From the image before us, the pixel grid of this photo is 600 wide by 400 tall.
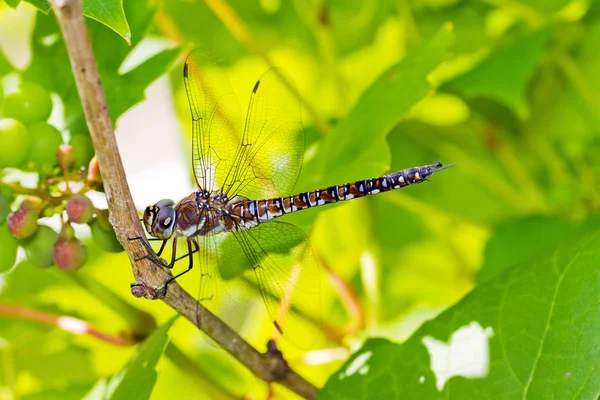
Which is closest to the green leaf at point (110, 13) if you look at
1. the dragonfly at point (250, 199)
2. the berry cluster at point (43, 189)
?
the berry cluster at point (43, 189)

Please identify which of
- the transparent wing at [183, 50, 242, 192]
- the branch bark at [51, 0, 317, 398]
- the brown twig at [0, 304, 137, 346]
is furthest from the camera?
the transparent wing at [183, 50, 242, 192]

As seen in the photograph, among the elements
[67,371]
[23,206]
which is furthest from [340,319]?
[23,206]

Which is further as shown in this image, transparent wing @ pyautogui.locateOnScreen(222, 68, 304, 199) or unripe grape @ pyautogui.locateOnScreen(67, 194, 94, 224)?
transparent wing @ pyautogui.locateOnScreen(222, 68, 304, 199)

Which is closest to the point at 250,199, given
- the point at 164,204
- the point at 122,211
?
the point at 164,204

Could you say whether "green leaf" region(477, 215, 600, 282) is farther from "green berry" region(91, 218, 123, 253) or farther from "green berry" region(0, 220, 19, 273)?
"green berry" region(0, 220, 19, 273)

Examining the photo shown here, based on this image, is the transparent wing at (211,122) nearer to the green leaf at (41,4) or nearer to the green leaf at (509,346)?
the green leaf at (41,4)

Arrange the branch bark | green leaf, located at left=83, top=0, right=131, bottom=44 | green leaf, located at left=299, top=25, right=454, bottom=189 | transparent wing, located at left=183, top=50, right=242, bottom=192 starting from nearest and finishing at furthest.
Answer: the branch bark, green leaf, located at left=83, top=0, right=131, bottom=44, green leaf, located at left=299, top=25, right=454, bottom=189, transparent wing, located at left=183, top=50, right=242, bottom=192

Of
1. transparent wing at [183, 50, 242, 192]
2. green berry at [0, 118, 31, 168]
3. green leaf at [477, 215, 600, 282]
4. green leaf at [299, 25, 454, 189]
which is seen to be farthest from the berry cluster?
green leaf at [477, 215, 600, 282]

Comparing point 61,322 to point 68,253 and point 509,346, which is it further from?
point 509,346
